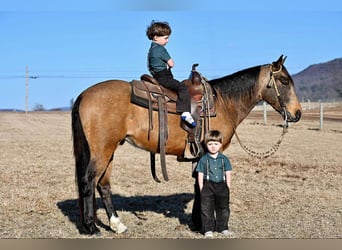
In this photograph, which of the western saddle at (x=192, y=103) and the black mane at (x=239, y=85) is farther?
the black mane at (x=239, y=85)

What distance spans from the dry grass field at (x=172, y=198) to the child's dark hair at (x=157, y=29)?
8.10 feet

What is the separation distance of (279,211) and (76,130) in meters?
3.27

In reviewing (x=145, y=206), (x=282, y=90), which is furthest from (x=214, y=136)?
(x=145, y=206)

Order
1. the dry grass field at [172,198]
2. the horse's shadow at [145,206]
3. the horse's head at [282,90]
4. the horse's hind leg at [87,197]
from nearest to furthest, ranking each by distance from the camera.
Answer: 1. the horse's hind leg at [87,197]
2. the dry grass field at [172,198]
3. the horse's head at [282,90]
4. the horse's shadow at [145,206]

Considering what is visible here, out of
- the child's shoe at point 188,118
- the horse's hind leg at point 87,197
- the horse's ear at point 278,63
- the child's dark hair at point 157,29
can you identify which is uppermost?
the child's dark hair at point 157,29

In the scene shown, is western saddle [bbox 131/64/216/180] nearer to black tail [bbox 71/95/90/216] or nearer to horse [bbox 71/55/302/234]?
horse [bbox 71/55/302/234]

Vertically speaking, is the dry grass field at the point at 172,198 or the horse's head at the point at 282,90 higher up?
the horse's head at the point at 282,90

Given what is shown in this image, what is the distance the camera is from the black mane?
5.96 metres

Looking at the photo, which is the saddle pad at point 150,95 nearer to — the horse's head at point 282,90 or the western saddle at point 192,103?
the western saddle at point 192,103

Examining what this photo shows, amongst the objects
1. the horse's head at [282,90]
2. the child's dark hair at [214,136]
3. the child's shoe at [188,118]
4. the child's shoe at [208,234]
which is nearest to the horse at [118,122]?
the horse's head at [282,90]

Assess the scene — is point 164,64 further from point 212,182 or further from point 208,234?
point 208,234

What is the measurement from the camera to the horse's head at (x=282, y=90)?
589 centimetres

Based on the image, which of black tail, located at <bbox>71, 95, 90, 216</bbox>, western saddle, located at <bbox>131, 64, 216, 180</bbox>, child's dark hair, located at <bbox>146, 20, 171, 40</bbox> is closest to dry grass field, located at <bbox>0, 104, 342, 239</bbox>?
black tail, located at <bbox>71, 95, 90, 216</bbox>

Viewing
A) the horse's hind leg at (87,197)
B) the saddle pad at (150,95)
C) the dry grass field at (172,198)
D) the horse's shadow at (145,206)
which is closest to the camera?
the horse's hind leg at (87,197)
